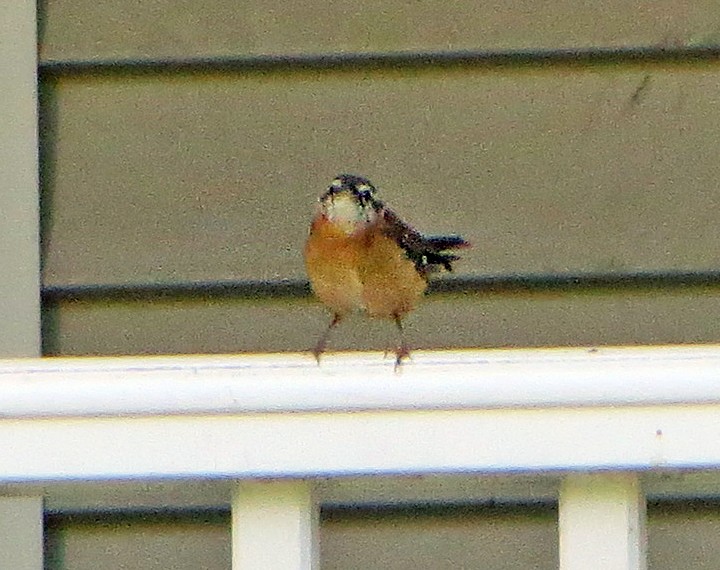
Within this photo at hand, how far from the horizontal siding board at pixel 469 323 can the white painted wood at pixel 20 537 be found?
1.10 feet

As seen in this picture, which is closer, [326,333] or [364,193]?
[364,193]

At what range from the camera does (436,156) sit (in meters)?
2.97

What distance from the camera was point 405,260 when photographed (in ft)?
9.52

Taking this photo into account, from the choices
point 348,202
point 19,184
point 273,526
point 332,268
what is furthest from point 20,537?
point 273,526

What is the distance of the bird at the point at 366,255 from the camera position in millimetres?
2793

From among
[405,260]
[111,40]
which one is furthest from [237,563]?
[111,40]

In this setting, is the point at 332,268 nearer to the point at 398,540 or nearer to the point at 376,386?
the point at 398,540

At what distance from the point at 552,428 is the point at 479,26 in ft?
5.91

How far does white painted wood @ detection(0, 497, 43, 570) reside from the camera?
2865 mm

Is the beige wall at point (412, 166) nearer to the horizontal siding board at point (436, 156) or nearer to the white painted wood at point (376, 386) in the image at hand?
the horizontal siding board at point (436, 156)

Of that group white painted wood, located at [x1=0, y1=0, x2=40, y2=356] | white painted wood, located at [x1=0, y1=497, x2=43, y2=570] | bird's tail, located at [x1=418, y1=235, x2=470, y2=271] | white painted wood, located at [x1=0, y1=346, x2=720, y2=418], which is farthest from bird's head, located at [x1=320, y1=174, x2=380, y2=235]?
white painted wood, located at [x1=0, y1=346, x2=720, y2=418]

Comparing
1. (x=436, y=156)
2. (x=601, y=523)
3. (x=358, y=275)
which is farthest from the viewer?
(x=436, y=156)

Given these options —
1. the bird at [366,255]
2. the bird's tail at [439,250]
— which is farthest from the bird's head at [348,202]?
the bird's tail at [439,250]

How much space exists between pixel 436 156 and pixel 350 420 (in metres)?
1.74
